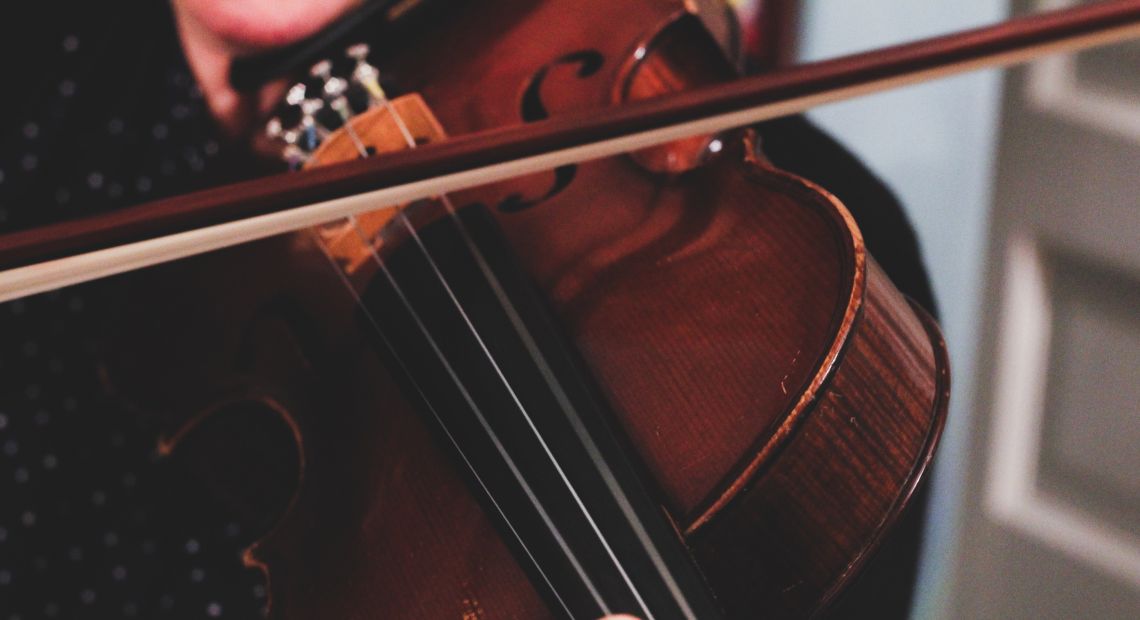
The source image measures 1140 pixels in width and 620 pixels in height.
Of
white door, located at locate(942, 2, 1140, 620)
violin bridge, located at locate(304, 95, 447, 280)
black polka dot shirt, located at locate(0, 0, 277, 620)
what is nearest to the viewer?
violin bridge, located at locate(304, 95, 447, 280)

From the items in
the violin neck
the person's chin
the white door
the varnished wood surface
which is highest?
the person's chin

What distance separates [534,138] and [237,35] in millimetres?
293

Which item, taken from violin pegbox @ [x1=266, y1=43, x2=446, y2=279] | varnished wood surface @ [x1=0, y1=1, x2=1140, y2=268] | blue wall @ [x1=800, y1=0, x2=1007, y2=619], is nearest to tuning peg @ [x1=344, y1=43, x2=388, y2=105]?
violin pegbox @ [x1=266, y1=43, x2=446, y2=279]

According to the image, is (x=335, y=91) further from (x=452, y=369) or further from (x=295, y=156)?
(x=452, y=369)

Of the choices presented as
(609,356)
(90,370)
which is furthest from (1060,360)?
(90,370)

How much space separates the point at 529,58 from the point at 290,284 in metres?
0.19

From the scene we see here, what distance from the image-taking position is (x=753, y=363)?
39cm

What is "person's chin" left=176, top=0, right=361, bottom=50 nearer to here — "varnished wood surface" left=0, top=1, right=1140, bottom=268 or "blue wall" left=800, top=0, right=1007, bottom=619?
"varnished wood surface" left=0, top=1, right=1140, bottom=268

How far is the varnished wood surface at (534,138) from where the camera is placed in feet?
1.36

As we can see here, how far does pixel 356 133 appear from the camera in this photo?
517mm

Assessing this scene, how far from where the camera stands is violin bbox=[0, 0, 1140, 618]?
0.37 m

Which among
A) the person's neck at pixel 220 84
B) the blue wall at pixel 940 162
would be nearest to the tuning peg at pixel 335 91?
the person's neck at pixel 220 84

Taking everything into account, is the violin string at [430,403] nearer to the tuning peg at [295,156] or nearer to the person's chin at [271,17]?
the tuning peg at [295,156]

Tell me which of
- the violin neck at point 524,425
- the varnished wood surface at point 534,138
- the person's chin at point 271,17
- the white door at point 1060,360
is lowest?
the white door at point 1060,360
